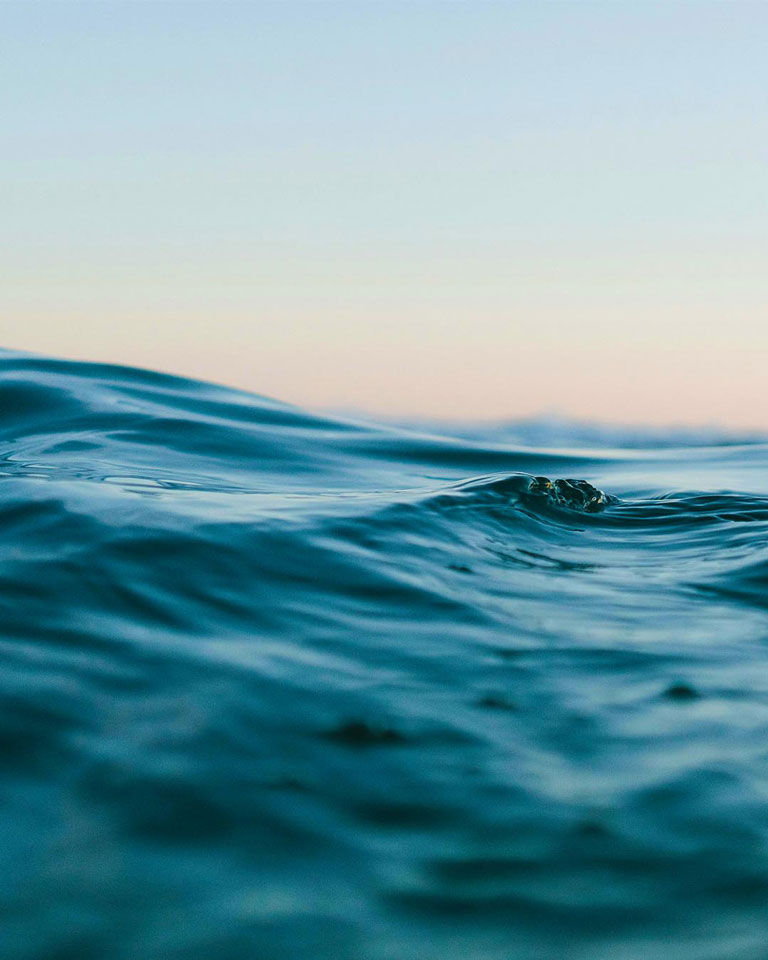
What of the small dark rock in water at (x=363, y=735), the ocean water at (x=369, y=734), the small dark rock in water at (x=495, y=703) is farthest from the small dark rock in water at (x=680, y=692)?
the small dark rock in water at (x=363, y=735)

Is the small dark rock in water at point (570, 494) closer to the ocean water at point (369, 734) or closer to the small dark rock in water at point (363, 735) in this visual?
the ocean water at point (369, 734)

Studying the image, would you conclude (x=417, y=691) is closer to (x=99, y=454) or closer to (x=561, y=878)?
(x=561, y=878)

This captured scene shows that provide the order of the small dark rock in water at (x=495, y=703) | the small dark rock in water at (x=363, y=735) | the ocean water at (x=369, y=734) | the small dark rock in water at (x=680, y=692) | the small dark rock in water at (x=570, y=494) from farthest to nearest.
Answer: the small dark rock in water at (x=570, y=494) < the small dark rock in water at (x=680, y=692) < the small dark rock in water at (x=495, y=703) < the small dark rock in water at (x=363, y=735) < the ocean water at (x=369, y=734)

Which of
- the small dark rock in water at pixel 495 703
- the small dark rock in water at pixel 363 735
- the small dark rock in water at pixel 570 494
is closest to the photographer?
the small dark rock in water at pixel 363 735

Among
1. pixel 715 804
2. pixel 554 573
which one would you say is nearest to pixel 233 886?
pixel 715 804

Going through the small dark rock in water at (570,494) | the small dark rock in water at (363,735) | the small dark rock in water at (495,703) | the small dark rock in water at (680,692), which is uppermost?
the small dark rock in water at (570,494)

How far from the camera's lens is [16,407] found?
26.1 feet

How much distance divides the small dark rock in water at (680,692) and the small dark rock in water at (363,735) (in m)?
0.80

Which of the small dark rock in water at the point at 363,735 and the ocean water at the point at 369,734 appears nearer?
the ocean water at the point at 369,734

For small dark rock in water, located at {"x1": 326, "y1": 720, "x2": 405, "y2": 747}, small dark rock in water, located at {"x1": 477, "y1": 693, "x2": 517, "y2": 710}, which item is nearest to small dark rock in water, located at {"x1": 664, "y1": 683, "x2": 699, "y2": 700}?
small dark rock in water, located at {"x1": 477, "y1": 693, "x2": 517, "y2": 710}

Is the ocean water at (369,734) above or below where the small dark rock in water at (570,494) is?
below

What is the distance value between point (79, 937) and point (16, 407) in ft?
23.3

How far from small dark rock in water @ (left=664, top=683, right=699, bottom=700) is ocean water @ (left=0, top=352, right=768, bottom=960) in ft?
0.05

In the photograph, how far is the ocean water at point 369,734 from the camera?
1.61 m
